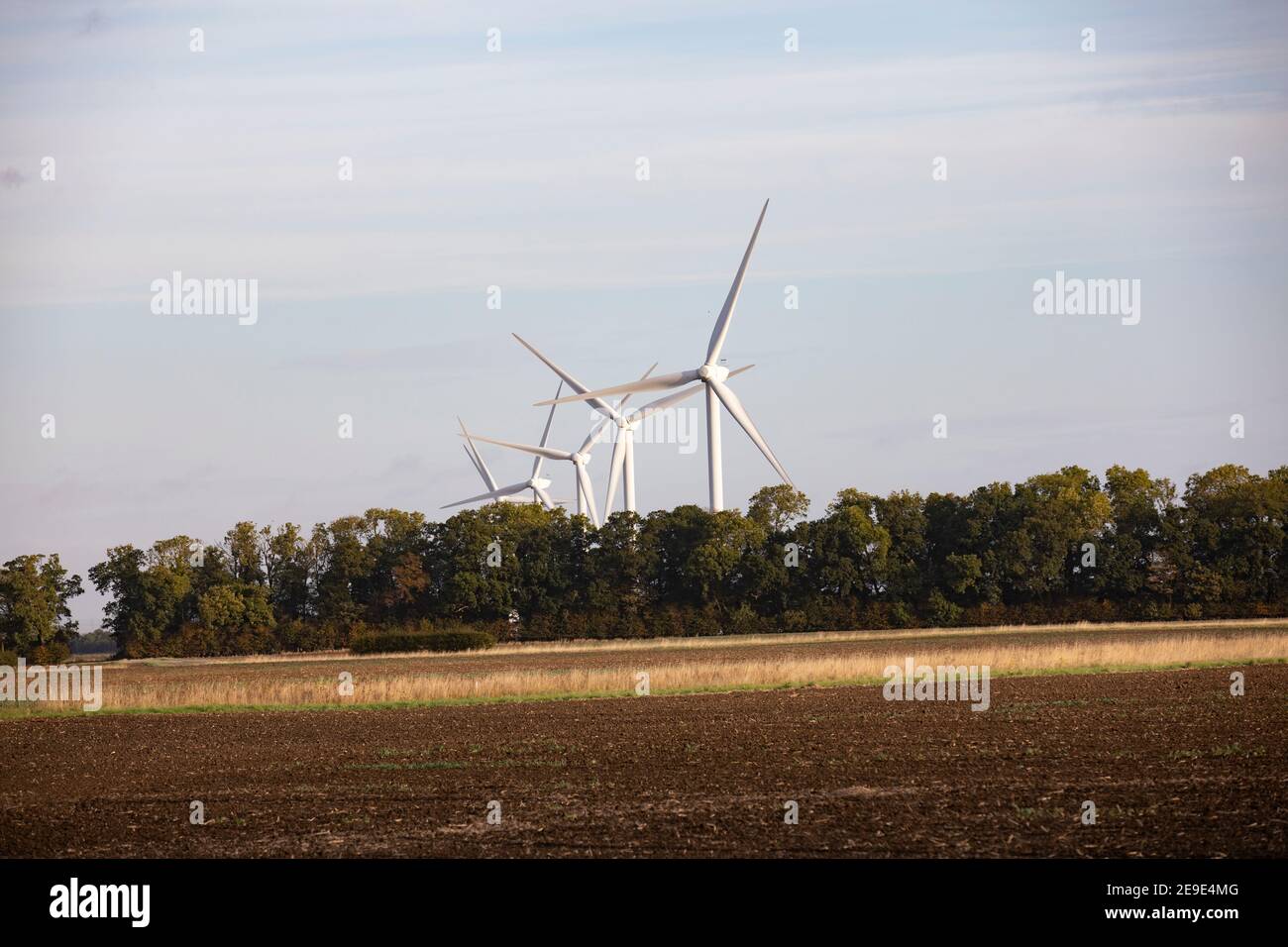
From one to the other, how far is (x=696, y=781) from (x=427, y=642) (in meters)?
76.0

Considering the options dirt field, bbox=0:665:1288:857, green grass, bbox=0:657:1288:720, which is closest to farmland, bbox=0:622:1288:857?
dirt field, bbox=0:665:1288:857

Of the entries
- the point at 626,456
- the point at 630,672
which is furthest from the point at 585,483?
the point at 630,672

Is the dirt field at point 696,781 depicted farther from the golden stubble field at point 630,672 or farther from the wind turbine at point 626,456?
the wind turbine at point 626,456

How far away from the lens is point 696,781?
26016 millimetres

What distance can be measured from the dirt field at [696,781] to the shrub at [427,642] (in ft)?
187

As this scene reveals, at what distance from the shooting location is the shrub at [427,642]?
328 ft

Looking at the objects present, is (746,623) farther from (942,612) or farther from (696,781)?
(696,781)

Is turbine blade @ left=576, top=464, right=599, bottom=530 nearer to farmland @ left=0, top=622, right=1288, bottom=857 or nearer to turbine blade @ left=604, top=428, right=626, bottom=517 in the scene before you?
turbine blade @ left=604, top=428, right=626, bottom=517

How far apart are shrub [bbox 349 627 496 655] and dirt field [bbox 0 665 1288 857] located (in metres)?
56.9

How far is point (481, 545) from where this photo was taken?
11394cm

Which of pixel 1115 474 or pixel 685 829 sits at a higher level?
pixel 1115 474

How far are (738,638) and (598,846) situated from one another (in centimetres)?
8310
